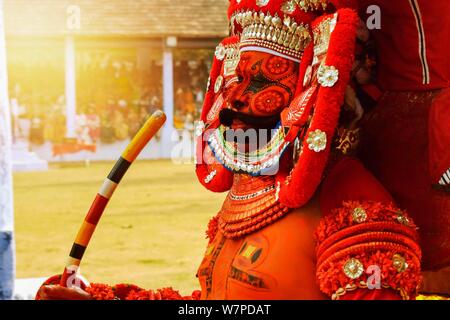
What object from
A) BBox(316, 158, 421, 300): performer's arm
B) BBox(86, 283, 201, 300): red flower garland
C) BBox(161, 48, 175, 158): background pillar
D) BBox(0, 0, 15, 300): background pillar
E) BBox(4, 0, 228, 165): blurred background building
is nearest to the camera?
BBox(316, 158, 421, 300): performer's arm

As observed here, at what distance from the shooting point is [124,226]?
8102mm

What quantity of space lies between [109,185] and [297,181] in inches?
19.9

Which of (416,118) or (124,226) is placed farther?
(124,226)

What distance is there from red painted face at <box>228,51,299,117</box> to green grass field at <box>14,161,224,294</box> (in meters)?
3.69

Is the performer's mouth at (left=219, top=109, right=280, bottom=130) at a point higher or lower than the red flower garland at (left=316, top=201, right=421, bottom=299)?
higher

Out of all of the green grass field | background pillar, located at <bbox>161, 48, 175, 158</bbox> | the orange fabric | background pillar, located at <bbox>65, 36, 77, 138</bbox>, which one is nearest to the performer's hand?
the orange fabric

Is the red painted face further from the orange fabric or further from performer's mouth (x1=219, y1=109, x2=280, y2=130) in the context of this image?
the orange fabric

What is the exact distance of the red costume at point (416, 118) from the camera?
171 cm

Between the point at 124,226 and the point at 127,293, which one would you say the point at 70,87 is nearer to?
the point at 124,226

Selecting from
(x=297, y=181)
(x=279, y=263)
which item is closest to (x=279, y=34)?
(x=297, y=181)

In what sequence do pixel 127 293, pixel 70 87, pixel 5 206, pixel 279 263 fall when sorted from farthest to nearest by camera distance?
pixel 70 87
pixel 5 206
pixel 127 293
pixel 279 263

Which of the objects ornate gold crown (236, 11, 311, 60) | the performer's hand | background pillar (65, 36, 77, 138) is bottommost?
the performer's hand

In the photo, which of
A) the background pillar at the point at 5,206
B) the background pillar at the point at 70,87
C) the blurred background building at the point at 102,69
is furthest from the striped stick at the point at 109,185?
the background pillar at the point at 70,87

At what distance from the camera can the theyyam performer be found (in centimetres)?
157
